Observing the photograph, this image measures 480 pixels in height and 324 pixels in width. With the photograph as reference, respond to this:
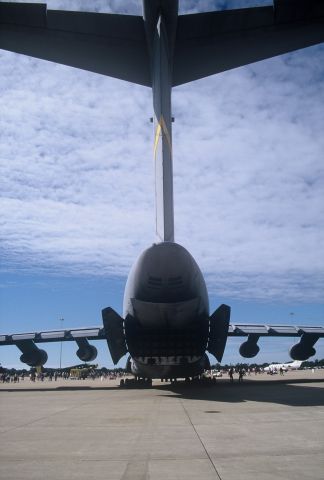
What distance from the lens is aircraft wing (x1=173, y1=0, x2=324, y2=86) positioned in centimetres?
1352

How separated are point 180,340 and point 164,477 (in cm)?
1343

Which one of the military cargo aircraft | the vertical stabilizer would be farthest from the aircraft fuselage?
the vertical stabilizer

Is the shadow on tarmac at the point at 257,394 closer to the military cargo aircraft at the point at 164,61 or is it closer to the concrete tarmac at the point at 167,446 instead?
the military cargo aircraft at the point at 164,61

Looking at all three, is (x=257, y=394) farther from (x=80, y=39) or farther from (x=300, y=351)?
(x=80, y=39)

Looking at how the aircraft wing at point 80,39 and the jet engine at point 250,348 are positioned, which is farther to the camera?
the jet engine at point 250,348

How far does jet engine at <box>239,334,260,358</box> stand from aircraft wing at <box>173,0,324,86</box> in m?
19.2

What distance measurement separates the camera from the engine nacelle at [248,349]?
30.6m

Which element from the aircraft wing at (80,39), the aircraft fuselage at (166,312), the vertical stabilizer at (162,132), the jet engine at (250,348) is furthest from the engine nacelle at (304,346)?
the aircraft wing at (80,39)

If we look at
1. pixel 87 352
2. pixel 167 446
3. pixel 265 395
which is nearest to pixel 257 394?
pixel 265 395

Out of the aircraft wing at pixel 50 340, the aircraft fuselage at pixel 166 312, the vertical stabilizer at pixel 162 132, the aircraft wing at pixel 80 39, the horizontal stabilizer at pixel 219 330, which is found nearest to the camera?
the aircraft wing at pixel 80 39

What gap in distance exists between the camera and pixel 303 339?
29.8 meters

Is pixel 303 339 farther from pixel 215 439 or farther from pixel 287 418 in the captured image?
pixel 215 439

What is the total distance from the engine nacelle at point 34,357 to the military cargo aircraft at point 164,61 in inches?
527

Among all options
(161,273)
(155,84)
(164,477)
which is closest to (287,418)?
(164,477)
